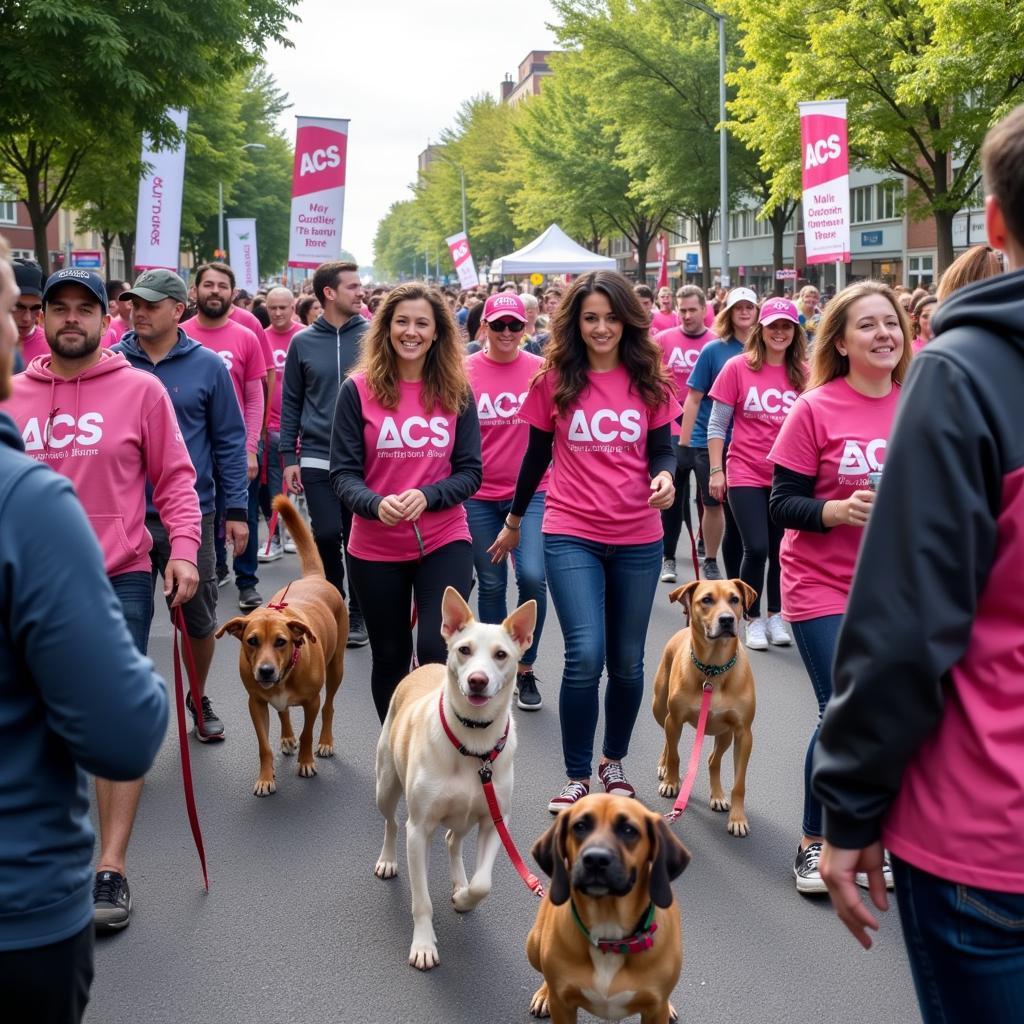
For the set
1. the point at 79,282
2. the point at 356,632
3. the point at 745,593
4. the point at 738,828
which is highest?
the point at 79,282

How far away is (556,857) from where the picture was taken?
3387 millimetres

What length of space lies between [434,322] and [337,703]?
9.28ft

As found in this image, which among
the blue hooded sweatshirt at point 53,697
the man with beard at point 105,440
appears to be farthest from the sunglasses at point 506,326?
the blue hooded sweatshirt at point 53,697

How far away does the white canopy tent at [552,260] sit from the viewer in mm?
33719

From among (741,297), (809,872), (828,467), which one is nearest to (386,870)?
(809,872)

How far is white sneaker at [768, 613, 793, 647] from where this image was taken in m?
8.93

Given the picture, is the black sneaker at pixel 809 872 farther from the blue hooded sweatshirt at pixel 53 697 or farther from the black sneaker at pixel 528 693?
the blue hooded sweatshirt at pixel 53 697

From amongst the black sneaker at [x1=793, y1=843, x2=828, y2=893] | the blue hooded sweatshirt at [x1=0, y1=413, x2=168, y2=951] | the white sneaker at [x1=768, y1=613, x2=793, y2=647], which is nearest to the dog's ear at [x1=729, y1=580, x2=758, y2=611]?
the black sneaker at [x1=793, y1=843, x2=828, y2=893]

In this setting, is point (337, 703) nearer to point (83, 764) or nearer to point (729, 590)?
point (729, 590)

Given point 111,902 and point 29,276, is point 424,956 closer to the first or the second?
point 111,902

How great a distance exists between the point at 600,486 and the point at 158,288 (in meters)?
2.33

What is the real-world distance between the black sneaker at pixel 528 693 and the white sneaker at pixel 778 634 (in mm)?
2031

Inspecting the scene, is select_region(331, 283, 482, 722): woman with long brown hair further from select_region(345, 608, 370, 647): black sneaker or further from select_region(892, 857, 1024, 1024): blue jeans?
select_region(892, 857, 1024, 1024): blue jeans

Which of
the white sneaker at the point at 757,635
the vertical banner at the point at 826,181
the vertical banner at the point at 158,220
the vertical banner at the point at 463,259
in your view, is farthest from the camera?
the vertical banner at the point at 463,259
